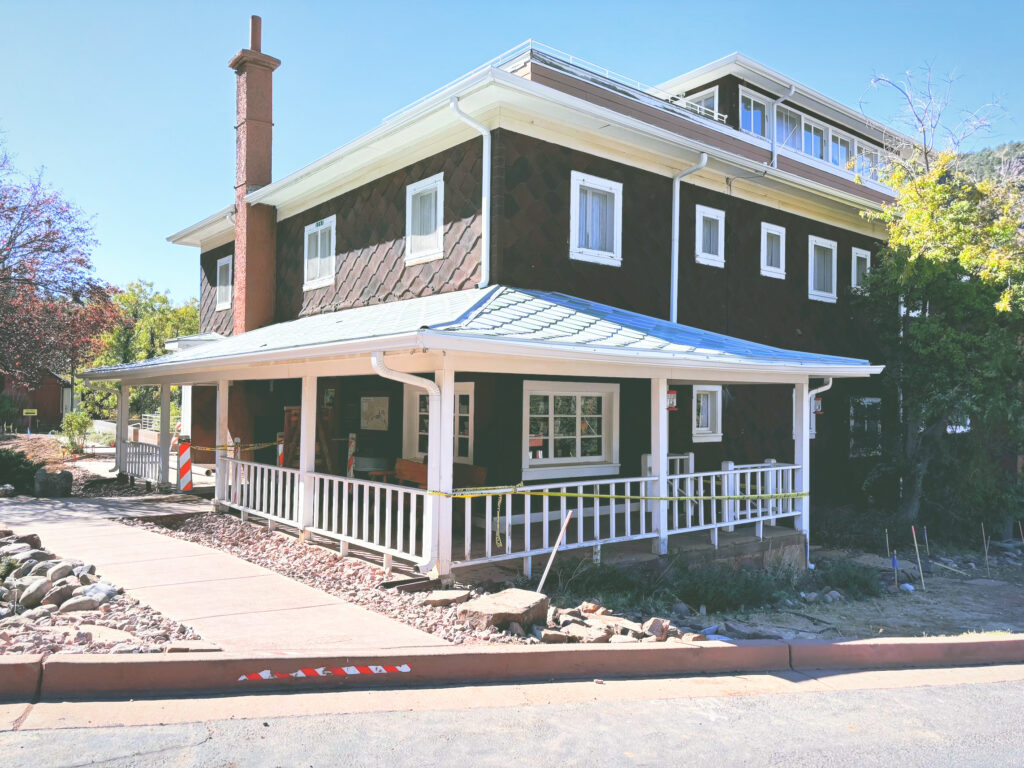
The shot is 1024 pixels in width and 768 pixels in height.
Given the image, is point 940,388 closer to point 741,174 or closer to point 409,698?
point 741,174

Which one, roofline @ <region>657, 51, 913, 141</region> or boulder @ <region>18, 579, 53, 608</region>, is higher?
roofline @ <region>657, 51, 913, 141</region>

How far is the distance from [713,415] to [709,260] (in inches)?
108

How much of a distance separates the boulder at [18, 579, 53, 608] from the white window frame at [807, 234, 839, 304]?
13445mm

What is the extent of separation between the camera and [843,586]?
404 inches

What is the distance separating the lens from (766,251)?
1409cm

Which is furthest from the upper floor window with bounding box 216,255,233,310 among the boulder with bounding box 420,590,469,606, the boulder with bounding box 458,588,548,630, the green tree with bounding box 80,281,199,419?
the green tree with bounding box 80,281,199,419

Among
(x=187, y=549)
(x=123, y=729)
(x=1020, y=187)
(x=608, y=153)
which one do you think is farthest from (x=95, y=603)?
(x=1020, y=187)

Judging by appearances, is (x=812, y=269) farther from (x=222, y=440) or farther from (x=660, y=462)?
(x=222, y=440)

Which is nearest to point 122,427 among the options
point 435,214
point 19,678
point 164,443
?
point 164,443

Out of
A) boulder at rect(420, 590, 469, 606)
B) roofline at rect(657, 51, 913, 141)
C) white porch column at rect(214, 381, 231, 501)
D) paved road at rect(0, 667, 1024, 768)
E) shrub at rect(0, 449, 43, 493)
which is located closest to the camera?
paved road at rect(0, 667, 1024, 768)

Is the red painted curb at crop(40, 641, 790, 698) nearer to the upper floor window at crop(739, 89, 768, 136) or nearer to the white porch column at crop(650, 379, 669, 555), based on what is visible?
the white porch column at crop(650, 379, 669, 555)

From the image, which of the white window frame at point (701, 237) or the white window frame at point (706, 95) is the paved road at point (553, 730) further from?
the white window frame at point (706, 95)

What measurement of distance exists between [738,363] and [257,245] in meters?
10.2

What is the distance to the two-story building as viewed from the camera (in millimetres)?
8680
